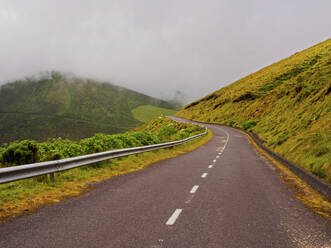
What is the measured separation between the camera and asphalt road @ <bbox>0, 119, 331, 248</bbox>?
4332 millimetres

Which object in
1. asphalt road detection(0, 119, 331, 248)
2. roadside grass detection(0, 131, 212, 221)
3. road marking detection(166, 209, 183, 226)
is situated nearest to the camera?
asphalt road detection(0, 119, 331, 248)

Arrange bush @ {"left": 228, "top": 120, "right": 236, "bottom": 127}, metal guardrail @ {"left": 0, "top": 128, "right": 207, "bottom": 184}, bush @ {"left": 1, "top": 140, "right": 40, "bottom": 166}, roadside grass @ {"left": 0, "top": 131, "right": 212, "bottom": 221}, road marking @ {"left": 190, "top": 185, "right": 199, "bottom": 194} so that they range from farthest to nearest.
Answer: bush @ {"left": 228, "top": 120, "right": 236, "bottom": 127} < bush @ {"left": 1, "top": 140, "right": 40, "bottom": 166} < road marking @ {"left": 190, "top": 185, "right": 199, "bottom": 194} < metal guardrail @ {"left": 0, "top": 128, "right": 207, "bottom": 184} < roadside grass @ {"left": 0, "top": 131, "right": 212, "bottom": 221}

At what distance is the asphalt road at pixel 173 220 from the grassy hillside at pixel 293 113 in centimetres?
356

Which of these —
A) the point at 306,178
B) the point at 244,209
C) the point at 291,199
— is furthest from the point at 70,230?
the point at 306,178

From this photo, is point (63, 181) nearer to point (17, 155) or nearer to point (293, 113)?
point (17, 155)

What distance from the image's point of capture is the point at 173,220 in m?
5.29

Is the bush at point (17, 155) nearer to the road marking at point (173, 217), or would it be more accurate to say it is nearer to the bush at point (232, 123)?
the road marking at point (173, 217)

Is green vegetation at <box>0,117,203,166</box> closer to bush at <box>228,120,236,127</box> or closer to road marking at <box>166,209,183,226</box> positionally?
road marking at <box>166,209,183,226</box>

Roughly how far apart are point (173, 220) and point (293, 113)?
3020 centimetres

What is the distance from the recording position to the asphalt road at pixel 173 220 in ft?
14.2

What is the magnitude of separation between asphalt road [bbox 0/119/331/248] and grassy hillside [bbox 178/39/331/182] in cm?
356

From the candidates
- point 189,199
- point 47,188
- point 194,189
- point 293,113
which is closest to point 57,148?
point 47,188

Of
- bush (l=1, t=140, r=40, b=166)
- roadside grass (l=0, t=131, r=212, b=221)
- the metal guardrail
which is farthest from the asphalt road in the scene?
bush (l=1, t=140, r=40, b=166)

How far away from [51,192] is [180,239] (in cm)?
462
